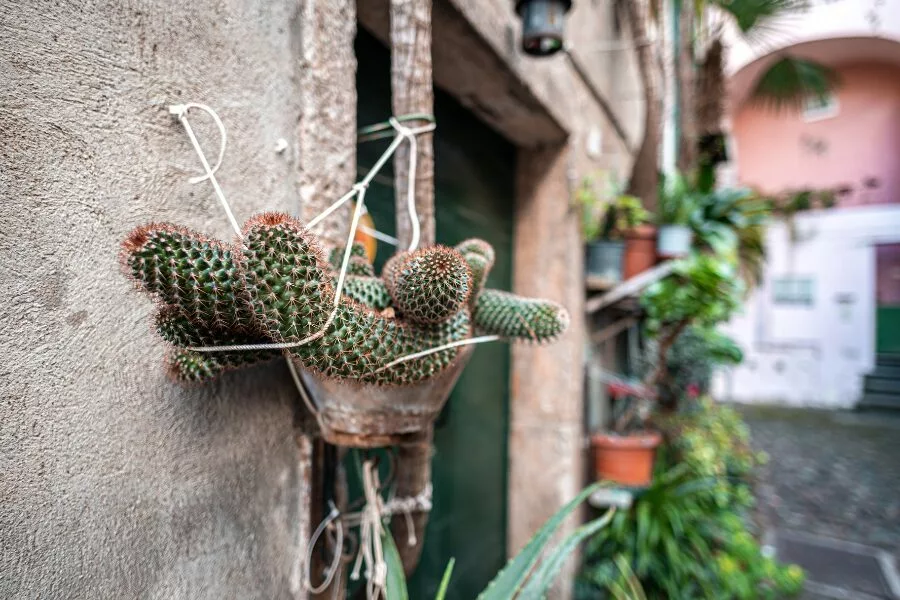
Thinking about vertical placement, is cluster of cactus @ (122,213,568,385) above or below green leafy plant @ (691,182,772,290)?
below

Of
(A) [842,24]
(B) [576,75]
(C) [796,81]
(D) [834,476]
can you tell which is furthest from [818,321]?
(B) [576,75]

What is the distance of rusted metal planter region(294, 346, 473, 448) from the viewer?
2.88ft

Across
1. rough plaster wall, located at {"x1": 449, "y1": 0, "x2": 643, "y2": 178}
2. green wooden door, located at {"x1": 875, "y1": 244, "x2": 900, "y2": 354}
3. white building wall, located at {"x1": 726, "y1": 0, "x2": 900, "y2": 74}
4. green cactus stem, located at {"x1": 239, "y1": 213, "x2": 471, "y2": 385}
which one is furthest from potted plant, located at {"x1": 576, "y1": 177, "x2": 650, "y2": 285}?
green wooden door, located at {"x1": 875, "y1": 244, "x2": 900, "y2": 354}

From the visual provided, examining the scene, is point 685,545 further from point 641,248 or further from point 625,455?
point 641,248

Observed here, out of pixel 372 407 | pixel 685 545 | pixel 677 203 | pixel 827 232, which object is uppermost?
pixel 827 232

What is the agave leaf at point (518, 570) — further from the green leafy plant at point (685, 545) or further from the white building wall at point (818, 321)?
the white building wall at point (818, 321)

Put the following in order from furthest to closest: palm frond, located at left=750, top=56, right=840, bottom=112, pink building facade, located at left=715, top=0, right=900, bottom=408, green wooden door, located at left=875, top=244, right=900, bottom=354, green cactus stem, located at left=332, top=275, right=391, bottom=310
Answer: green wooden door, located at left=875, top=244, right=900, bottom=354 < pink building facade, located at left=715, top=0, right=900, bottom=408 < palm frond, located at left=750, top=56, right=840, bottom=112 < green cactus stem, located at left=332, top=275, right=391, bottom=310

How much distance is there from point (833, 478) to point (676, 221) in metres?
4.76

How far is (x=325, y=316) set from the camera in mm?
743

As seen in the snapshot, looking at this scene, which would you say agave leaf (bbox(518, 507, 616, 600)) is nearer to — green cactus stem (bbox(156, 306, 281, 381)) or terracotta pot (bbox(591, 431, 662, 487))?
green cactus stem (bbox(156, 306, 281, 381))

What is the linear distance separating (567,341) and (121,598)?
2252 mm

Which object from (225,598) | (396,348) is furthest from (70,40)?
(225,598)

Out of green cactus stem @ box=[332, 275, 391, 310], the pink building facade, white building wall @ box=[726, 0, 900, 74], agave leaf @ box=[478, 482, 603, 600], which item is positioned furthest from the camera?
the pink building facade

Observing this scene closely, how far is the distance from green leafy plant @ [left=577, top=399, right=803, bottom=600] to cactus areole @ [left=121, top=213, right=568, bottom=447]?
2176 millimetres
